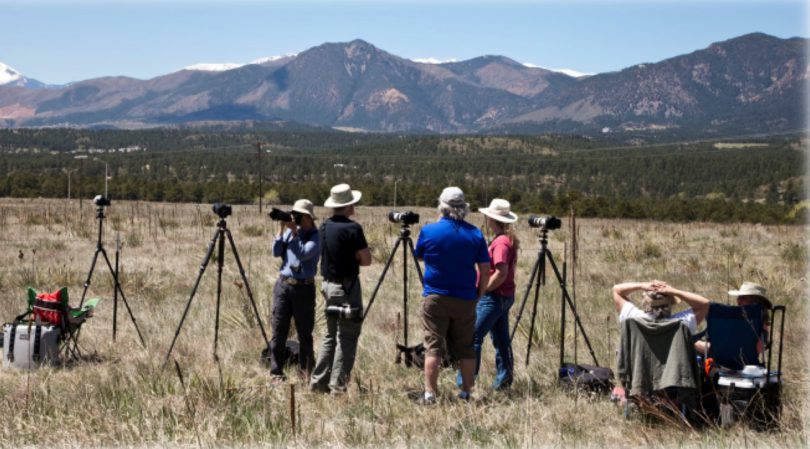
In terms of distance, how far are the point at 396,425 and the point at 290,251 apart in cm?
193

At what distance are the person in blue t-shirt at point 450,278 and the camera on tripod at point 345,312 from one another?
1.78ft

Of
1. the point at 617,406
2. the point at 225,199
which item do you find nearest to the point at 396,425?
the point at 617,406

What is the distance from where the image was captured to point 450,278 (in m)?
6.11

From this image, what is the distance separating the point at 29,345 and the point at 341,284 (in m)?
3.05

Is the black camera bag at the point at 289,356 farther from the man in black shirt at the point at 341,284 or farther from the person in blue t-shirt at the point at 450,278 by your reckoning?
the person in blue t-shirt at the point at 450,278

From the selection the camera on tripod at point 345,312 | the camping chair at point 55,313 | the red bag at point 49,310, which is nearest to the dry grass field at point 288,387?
the camping chair at point 55,313

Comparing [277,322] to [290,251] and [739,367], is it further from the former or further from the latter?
[739,367]

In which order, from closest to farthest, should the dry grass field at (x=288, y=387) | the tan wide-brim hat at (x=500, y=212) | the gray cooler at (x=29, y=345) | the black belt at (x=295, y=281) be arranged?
1. the dry grass field at (x=288, y=387)
2. the tan wide-brim hat at (x=500, y=212)
3. the black belt at (x=295, y=281)
4. the gray cooler at (x=29, y=345)

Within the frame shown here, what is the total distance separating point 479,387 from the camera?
6.75 m

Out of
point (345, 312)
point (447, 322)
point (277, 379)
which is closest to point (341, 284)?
point (345, 312)

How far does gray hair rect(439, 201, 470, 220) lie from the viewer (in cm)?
611

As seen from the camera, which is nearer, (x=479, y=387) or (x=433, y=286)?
(x=433, y=286)

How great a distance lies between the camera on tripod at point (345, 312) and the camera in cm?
628

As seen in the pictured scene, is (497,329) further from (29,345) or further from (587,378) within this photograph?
(29,345)
